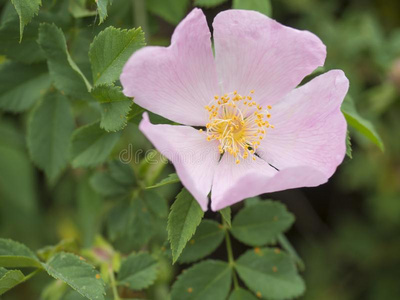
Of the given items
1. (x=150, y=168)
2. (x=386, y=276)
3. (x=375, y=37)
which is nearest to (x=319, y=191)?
(x=386, y=276)

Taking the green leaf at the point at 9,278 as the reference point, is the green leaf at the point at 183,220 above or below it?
above

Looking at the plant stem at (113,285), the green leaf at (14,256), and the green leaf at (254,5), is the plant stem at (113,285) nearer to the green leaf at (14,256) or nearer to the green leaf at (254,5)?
the green leaf at (14,256)

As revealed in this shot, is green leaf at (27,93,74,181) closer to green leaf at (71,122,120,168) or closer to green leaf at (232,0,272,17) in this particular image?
green leaf at (71,122,120,168)

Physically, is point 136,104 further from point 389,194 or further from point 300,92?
point 389,194

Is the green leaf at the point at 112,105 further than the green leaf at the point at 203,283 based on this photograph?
No

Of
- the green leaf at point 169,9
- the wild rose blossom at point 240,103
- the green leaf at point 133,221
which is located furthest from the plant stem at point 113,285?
the green leaf at point 169,9
